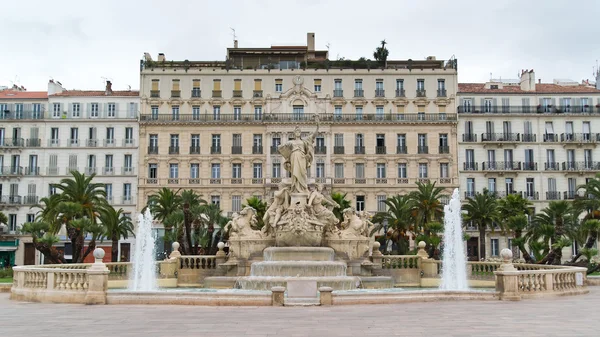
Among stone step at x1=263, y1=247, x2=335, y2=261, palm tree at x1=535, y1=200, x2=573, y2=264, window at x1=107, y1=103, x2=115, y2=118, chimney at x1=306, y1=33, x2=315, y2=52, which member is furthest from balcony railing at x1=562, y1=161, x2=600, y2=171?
stone step at x1=263, y1=247, x2=335, y2=261

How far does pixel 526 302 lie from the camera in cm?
Result: 1942

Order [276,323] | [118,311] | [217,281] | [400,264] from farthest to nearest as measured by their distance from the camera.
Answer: [400,264]
[217,281]
[118,311]
[276,323]

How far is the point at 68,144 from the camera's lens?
218ft

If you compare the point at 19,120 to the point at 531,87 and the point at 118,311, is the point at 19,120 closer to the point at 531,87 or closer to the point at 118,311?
the point at 531,87

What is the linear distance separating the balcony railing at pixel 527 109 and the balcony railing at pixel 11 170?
138 ft

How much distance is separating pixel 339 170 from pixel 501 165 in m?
15.3

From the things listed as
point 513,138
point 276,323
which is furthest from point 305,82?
point 276,323

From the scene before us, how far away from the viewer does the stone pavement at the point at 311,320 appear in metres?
13.4

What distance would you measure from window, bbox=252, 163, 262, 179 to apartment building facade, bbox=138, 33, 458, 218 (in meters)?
0.09

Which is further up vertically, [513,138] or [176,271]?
[513,138]

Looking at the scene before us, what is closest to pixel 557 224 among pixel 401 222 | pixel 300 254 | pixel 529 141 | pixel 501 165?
pixel 401 222

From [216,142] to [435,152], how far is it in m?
20.9

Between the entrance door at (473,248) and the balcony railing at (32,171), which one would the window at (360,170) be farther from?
the balcony railing at (32,171)

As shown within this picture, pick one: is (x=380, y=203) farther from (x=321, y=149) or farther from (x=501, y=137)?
(x=501, y=137)
